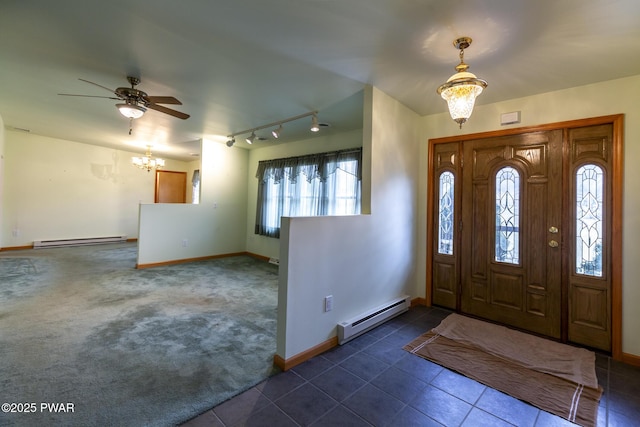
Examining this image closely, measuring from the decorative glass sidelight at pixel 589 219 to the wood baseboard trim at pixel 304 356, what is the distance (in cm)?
244

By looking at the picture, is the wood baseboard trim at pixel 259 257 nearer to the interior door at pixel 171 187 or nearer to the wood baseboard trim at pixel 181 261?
the wood baseboard trim at pixel 181 261

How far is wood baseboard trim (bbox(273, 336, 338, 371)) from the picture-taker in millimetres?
2158

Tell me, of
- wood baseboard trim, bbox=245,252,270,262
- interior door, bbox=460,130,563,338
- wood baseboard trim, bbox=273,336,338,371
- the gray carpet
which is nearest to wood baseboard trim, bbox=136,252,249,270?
wood baseboard trim, bbox=245,252,270,262

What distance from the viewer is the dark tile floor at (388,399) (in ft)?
5.48

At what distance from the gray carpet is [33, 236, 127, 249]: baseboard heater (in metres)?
1.88

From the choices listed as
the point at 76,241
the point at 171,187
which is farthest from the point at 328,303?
the point at 171,187

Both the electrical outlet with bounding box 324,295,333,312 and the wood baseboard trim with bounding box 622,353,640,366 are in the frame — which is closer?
the wood baseboard trim with bounding box 622,353,640,366

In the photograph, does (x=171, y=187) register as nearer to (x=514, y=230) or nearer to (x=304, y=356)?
(x=304, y=356)

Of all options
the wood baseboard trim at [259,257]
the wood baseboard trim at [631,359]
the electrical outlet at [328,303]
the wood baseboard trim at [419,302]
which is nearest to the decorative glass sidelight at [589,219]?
the wood baseboard trim at [631,359]

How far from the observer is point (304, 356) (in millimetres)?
2279

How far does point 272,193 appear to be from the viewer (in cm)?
600

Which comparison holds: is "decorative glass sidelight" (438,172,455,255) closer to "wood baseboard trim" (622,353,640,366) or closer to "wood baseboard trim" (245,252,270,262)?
"wood baseboard trim" (622,353,640,366)

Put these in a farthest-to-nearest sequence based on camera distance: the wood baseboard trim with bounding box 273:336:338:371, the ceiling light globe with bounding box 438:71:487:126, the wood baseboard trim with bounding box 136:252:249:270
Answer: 1. the wood baseboard trim with bounding box 136:252:249:270
2. the wood baseboard trim with bounding box 273:336:338:371
3. the ceiling light globe with bounding box 438:71:487:126

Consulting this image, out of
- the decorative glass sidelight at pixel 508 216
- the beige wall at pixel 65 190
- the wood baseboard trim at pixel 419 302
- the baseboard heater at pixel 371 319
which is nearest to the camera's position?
the baseboard heater at pixel 371 319
